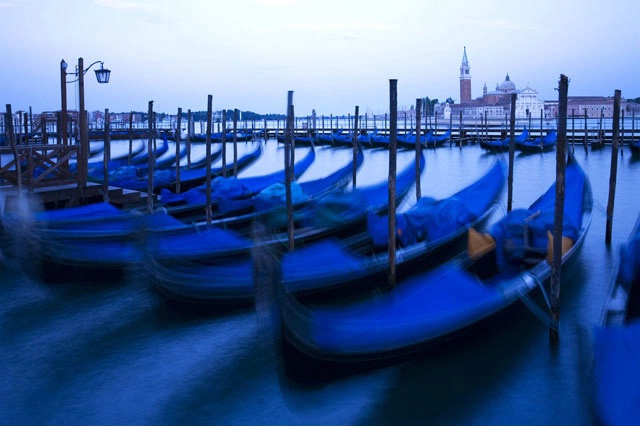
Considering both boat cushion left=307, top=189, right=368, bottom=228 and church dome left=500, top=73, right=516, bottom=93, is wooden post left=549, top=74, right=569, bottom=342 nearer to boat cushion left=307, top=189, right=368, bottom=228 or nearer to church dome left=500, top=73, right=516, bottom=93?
boat cushion left=307, top=189, right=368, bottom=228

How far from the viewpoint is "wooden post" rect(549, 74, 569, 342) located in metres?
3.19

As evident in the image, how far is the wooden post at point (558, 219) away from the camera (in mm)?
3191

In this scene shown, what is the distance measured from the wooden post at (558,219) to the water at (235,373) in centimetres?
18

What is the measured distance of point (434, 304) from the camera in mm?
2932

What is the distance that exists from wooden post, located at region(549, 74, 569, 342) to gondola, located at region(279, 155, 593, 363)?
5.6 inches

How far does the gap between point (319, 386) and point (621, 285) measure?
176 centimetres

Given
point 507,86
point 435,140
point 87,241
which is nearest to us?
point 87,241

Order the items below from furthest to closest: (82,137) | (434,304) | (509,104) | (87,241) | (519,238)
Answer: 1. (509,104)
2. (82,137)
3. (87,241)
4. (519,238)
5. (434,304)

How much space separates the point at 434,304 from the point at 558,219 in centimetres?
84

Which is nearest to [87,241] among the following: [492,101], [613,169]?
[613,169]

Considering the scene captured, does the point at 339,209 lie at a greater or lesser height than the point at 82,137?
lesser

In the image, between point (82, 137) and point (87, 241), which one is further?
point (82, 137)

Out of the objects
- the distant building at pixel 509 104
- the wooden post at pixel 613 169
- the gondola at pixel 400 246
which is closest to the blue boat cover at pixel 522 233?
the gondola at pixel 400 246

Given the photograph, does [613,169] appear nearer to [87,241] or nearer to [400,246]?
[400,246]
